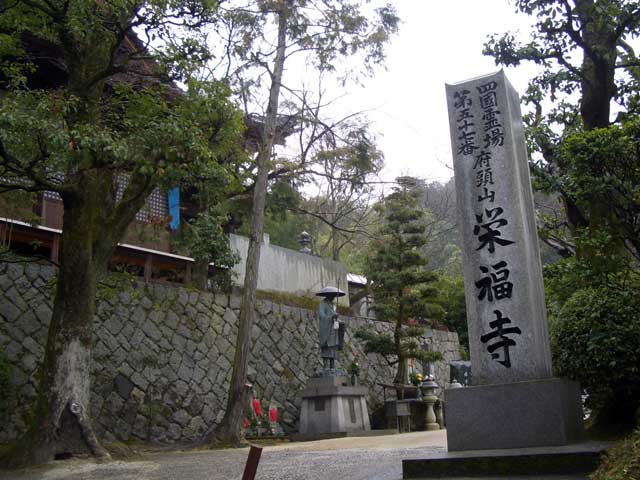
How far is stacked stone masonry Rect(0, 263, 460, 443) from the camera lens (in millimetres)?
10875

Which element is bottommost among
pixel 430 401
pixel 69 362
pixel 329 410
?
pixel 329 410

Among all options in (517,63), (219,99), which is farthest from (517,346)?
(219,99)

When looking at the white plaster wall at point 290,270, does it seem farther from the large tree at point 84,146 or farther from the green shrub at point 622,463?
the green shrub at point 622,463

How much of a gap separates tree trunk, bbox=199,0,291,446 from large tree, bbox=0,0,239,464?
3.44m

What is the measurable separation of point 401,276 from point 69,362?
10200 mm

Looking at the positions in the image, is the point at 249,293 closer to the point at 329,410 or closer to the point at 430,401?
the point at 329,410

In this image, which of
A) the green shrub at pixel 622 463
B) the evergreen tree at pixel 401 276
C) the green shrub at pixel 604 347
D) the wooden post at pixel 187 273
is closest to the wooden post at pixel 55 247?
the wooden post at pixel 187 273

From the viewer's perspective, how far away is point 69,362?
26.7 feet

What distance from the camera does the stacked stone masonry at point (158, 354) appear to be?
1088cm

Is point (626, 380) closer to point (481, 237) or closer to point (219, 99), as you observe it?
point (481, 237)

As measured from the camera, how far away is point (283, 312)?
638 inches

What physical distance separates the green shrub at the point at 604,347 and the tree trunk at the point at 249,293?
21.5 ft

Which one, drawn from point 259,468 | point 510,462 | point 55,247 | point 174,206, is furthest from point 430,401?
point 510,462

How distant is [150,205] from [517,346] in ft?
38.2
